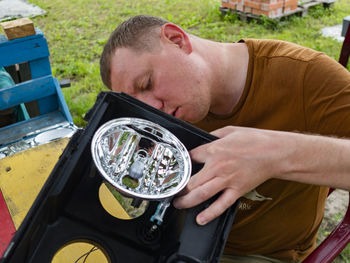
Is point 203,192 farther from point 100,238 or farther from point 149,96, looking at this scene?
point 149,96

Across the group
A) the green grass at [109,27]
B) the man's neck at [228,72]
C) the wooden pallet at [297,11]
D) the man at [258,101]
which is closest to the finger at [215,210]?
the man at [258,101]

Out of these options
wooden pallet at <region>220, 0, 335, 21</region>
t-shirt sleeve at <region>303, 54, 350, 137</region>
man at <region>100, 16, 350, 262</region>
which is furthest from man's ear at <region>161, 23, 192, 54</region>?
wooden pallet at <region>220, 0, 335, 21</region>

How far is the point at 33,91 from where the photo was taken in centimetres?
198

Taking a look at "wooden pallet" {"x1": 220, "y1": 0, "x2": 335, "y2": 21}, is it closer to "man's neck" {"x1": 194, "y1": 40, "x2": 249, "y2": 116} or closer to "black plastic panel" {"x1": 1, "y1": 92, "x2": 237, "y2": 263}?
"man's neck" {"x1": 194, "y1": 40, "x2": 249, "y2": 116}

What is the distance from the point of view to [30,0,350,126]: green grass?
3542 mm

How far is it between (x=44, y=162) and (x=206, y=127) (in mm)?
708

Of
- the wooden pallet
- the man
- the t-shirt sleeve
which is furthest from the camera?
the wooden pallet

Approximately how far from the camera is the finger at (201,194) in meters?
0.73

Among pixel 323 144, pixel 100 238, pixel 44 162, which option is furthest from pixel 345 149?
pixel 44 162

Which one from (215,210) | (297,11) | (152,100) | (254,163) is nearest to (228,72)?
(152,100)

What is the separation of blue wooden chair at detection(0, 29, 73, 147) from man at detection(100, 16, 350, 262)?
879mm

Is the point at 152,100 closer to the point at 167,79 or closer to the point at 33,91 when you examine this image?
the point at 167,79

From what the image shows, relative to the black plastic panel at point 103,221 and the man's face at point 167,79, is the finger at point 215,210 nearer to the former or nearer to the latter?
the black plastic panel at point 103,221

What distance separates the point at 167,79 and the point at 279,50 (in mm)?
385
